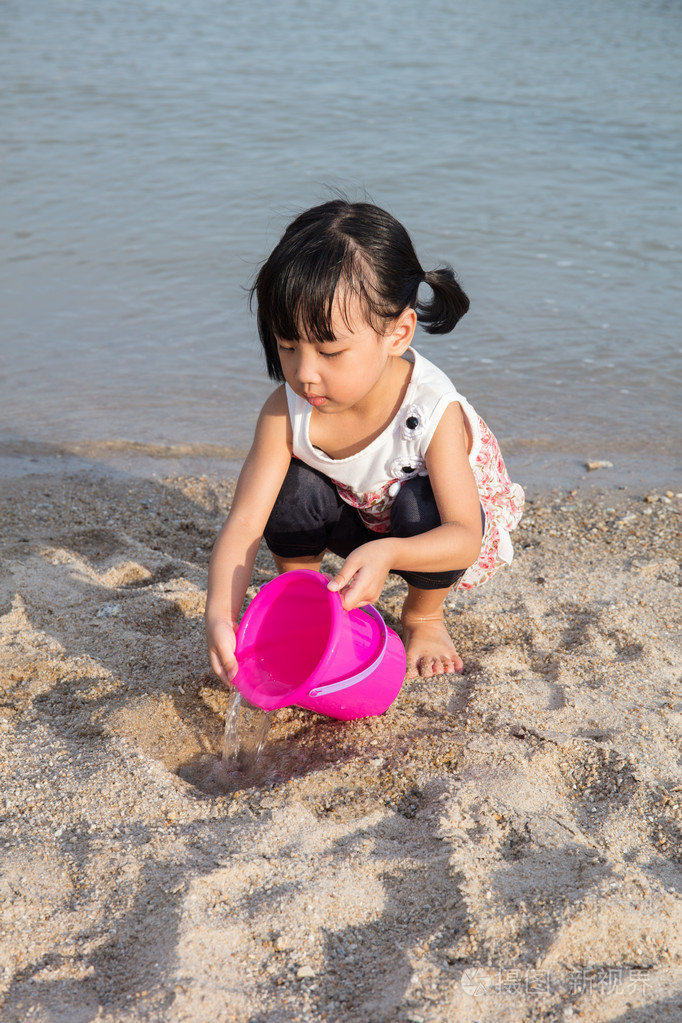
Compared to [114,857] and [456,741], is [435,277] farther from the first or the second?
[114,857]

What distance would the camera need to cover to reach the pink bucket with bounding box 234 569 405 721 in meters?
2.07

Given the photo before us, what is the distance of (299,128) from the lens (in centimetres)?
923

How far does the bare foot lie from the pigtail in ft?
2.81

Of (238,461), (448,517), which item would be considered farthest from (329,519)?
(238,461)

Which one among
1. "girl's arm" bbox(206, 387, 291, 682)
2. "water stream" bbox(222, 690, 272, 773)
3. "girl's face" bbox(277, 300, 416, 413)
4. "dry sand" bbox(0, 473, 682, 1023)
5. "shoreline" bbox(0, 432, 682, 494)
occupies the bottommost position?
"shoreline" bbox(0, 432, 682, 494)

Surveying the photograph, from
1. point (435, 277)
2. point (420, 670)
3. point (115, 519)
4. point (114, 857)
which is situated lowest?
point (115, 519)

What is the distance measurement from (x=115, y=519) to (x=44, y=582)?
0.65 metres

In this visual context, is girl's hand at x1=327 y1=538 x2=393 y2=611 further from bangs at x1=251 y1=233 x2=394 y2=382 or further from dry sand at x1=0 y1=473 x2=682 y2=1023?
bangs at x1=251 y1=233 x2=394 y2=382

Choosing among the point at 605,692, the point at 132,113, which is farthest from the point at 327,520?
the point at 132,113

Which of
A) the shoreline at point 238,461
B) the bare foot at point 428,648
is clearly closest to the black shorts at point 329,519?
the bare foot at point 428,648

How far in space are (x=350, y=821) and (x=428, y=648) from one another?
29.8 inches

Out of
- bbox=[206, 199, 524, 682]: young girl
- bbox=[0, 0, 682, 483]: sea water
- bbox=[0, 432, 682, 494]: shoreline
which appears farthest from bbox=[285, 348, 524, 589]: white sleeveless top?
bbox=[0, 0, 682, 483]: sea water

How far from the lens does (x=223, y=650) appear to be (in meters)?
2.12

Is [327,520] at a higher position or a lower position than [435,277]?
lower
